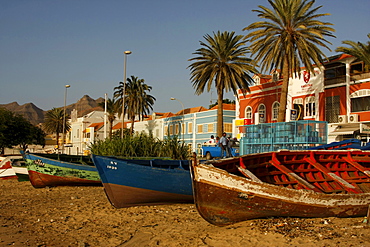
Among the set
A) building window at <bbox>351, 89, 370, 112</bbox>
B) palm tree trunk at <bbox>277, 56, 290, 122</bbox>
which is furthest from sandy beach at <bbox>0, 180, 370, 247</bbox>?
building window at <bbox>351, 89, 370, 112</bbox>

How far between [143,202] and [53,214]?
2.98 meters

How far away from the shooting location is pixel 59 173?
18.5 metres

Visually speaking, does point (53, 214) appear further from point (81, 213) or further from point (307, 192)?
point (307, 192)

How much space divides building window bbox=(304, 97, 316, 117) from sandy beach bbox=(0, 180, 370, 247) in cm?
2381

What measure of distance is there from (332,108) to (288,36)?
829cm

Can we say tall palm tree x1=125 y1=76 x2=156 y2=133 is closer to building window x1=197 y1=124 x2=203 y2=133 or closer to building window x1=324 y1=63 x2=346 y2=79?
building window x1=197 y1=124 x2=203 y2=133

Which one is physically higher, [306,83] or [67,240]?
[306,83]

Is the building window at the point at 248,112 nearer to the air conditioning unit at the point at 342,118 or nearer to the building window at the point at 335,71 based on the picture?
the building window at the point at 335,71

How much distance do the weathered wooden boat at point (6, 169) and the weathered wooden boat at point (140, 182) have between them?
13.1 meters

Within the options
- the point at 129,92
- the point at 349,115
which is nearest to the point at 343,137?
the point at 349,115

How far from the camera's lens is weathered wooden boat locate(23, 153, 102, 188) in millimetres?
18422

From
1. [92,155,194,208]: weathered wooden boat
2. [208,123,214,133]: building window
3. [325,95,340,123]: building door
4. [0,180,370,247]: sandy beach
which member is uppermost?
[325,95,340,123]: building door

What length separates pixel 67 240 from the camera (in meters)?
9.09

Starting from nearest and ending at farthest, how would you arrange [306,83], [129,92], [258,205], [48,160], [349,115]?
[258,205], [48,160], [349,115], [306,83], [129,92]
